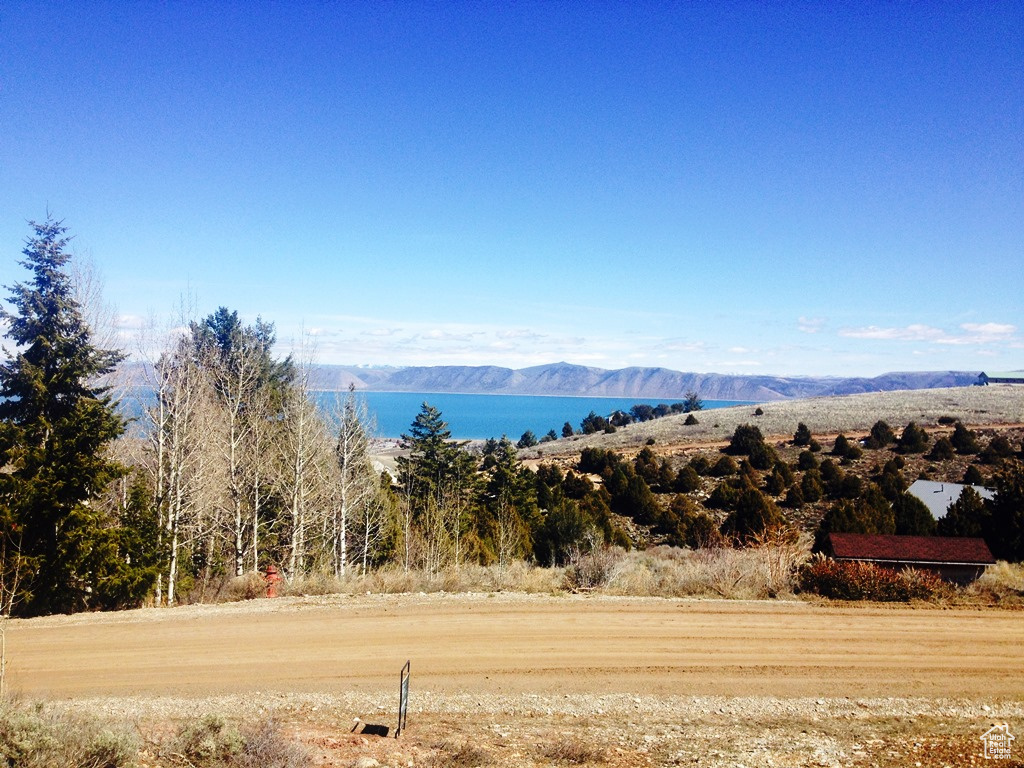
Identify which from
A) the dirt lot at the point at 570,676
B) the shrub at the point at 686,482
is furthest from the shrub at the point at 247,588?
the shrub at the point at 686,482

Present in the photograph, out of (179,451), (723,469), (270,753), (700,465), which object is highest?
(179,451)

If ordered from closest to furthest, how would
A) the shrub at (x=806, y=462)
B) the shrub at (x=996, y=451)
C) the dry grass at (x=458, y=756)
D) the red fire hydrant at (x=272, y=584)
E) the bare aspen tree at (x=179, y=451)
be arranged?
the dry grass at (x=458, y=756), the red fire hydrant at (x=272, y=584), the bare aspen tree at (x=179, y=451), the shrub at (x=996, y=451), the shrub at (x=806, y=462)

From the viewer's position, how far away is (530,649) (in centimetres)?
1262

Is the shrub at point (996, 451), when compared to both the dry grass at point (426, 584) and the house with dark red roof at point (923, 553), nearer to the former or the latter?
the house with dark red roof at point (923, 553)

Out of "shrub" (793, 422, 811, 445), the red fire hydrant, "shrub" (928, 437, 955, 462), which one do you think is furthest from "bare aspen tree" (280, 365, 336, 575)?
"shrub" (928, 437, 955, 462)

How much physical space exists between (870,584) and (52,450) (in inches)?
827

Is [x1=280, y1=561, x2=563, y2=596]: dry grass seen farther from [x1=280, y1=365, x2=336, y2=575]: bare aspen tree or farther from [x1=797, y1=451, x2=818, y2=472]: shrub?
[x1=797, y1=451, x2=818, y2=472]: shrub

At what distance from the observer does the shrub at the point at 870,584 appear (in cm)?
1614

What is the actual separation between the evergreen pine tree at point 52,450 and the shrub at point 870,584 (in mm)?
18316

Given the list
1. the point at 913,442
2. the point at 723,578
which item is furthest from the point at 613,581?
the point at 913,442

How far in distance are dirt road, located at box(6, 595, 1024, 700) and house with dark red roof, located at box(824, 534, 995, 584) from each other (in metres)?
6.84

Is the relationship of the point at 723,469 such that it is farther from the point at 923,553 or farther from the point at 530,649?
the point at 530,649

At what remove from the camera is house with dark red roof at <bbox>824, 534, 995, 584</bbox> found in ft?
70.7

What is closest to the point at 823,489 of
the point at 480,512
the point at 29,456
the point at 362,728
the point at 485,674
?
the point at 480,512
